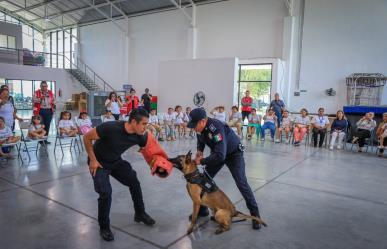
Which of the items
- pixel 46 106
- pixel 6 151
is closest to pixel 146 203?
pixel 6 151

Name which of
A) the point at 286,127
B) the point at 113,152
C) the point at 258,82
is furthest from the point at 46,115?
the point at 258,82

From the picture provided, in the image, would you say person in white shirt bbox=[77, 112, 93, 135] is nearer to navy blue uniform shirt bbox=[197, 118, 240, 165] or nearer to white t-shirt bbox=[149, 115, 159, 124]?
white t-shirt bbox=[149, 115, 159, 124]

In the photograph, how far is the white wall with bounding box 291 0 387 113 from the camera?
10992 mm

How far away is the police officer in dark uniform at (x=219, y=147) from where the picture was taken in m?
2.89

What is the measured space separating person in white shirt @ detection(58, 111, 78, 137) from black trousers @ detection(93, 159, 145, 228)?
4462 mm

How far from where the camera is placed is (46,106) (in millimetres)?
7168

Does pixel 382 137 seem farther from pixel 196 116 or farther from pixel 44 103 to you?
pixel 44 103

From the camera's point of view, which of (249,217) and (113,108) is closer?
(249,217)

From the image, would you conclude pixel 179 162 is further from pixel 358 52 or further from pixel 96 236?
pixel 358 52

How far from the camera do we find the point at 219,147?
2.89 m

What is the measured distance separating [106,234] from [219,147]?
4.54ft

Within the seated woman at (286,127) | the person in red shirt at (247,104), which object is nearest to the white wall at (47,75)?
the person in red shirt at (247,104)

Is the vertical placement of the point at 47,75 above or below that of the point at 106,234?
above

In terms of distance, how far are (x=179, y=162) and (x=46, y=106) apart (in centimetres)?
558
